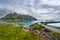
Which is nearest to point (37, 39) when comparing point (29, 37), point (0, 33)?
point (29, 37)

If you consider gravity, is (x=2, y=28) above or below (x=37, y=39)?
above

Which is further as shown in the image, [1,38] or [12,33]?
[12,33]

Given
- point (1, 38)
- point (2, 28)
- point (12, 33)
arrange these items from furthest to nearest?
point (2, 28) → point (12, 33) → point (1, 38)

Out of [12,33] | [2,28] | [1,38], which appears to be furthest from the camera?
[2,28]

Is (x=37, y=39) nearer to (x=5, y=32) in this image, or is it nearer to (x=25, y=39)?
(x=25, y=39)

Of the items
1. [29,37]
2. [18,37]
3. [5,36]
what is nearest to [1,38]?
[5,36]

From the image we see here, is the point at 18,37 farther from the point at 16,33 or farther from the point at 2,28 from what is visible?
the point at 2,28

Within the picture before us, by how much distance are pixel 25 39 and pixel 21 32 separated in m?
0.92

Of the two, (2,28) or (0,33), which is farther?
(2,28)

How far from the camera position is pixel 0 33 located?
42.8ft

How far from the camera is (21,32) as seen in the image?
13797mm

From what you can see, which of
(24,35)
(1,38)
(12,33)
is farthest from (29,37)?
(1,38)

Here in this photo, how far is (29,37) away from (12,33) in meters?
1.23

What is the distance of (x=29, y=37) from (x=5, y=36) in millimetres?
1759
